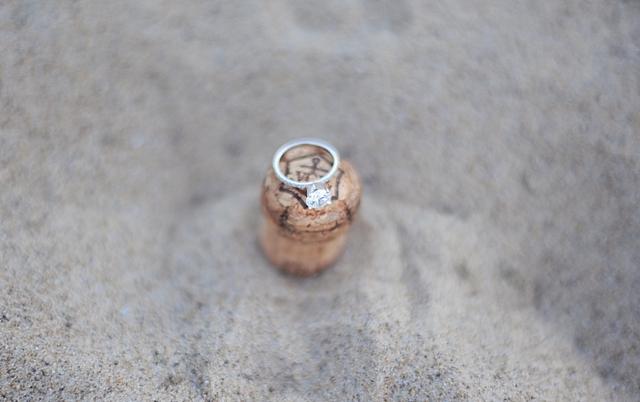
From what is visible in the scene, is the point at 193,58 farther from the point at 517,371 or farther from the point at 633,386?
the point at 633,386

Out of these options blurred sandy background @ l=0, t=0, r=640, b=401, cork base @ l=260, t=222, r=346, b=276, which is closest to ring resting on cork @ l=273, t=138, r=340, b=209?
cork base @ l=260, t=222, r=346, b=276

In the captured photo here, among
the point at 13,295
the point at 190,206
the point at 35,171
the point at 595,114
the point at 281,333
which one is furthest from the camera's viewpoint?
the point at 190,206

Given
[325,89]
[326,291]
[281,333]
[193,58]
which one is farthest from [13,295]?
[325,89]

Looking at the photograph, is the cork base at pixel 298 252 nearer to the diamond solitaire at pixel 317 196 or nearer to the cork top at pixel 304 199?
the cork top at pixel 304 199

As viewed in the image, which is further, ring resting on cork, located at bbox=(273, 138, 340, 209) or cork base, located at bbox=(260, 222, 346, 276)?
cork base, located at bbox=(260, 222, 346, 276)

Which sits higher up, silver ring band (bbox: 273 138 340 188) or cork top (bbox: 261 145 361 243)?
silver ring band (bbox: 273 138 340 188)

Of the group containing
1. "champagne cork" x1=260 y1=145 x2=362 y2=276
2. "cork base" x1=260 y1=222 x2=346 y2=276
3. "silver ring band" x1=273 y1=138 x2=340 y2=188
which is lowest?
"cork base" x1=260 y1=222 x2=346 y2=276

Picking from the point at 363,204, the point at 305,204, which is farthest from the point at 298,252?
the point at 363,204

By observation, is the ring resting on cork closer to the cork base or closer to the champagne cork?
the champagne cork
